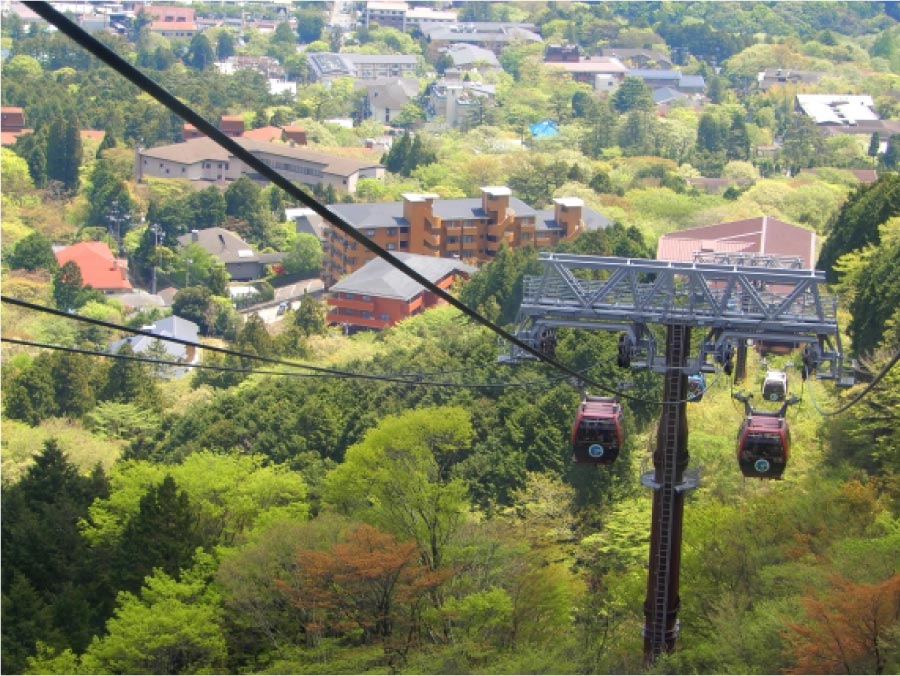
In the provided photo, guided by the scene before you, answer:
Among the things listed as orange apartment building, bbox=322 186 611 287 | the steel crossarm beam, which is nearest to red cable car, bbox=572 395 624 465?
the steel crossarm beam

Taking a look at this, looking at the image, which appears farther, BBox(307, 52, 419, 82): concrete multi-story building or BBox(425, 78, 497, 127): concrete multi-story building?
BBox(307, 52, 419, 82): concrete multi-story building

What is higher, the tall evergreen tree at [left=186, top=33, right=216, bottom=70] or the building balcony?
the building balcony

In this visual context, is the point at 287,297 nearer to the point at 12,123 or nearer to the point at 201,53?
the point at 12,123

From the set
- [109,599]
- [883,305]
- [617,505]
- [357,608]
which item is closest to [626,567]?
[617,505]

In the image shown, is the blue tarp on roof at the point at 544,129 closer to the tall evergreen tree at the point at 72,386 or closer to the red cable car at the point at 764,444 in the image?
the tall evergreen tree at the point at 72,386

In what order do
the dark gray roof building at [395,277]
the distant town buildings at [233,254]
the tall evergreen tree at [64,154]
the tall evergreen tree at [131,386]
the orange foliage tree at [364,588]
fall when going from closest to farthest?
the orange foliage tree at [364,588]
the tall evergreen tree at [131,386]
the dark gray roof building at [395,277]
the distant town buildings at [233,254]
the tall evergreen tree at [64,154]

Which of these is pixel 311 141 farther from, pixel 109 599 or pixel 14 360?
pixel 109 599

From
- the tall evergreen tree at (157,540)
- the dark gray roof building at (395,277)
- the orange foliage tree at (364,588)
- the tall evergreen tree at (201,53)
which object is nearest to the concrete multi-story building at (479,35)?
the tall evergreen tree at (201,53)

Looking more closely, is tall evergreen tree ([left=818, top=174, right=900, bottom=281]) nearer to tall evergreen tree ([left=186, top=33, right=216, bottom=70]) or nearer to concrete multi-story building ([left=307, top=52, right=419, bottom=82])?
concrete multi-story building ([left=307, top=52, right=419, bottom=82])
